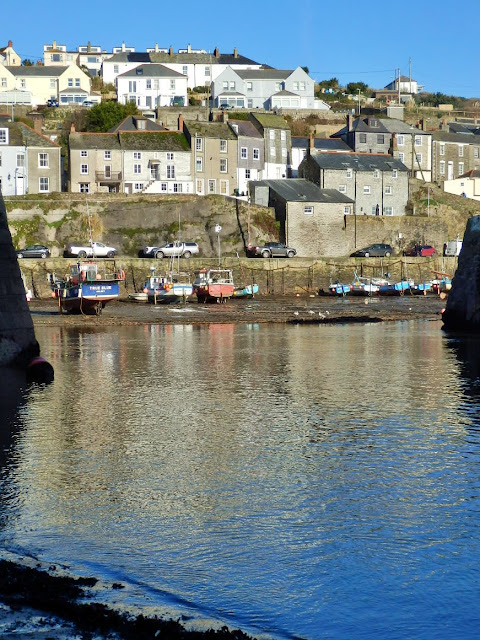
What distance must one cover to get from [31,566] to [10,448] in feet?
20.2

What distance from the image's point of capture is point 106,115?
92.1 metres

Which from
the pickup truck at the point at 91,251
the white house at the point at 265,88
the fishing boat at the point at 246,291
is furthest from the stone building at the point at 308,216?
the white house at the point at 265,88

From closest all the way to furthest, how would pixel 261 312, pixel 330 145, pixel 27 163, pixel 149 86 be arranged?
pixel 261 312, pixel 27 163, pixel 330 145, pixel 149 86

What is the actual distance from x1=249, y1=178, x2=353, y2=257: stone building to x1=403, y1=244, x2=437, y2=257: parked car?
17.9ft

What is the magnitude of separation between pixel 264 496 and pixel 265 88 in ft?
347

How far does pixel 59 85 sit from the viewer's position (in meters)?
114

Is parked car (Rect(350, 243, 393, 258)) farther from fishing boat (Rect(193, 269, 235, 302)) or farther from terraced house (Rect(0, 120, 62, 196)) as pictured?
A: terraced house (Rect(0, 120, 62, 196))

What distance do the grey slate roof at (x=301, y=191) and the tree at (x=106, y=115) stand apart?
68.2ft

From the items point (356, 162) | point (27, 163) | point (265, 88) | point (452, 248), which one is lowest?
point (452, 248)

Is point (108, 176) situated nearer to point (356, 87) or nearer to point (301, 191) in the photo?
point (301, 191)

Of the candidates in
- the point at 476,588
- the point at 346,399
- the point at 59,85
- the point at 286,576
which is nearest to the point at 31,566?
the point at 286,576

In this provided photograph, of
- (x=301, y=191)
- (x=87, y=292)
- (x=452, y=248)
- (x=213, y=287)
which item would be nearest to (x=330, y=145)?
(x=301, y=191)

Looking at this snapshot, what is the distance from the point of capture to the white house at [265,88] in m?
109

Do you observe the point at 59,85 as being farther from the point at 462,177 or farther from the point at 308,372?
the point at 308,372
